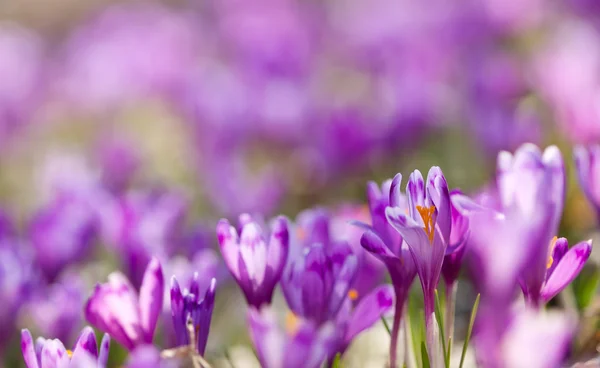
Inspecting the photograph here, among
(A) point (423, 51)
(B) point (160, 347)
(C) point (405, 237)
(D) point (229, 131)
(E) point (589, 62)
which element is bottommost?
(B) point (160, 347)

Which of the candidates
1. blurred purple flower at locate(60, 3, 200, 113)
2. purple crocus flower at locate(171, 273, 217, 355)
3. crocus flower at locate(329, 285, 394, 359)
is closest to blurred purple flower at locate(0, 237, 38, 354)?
purple crocus flower at locate(171, 273, 217, 355)

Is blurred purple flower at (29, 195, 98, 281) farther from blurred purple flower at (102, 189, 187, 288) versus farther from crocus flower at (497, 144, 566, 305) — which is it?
crocus flower at (497, 144, 566, 305)

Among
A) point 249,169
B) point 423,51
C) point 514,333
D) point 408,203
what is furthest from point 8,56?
point 514,333

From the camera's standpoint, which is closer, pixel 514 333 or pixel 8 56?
pixel 514 333

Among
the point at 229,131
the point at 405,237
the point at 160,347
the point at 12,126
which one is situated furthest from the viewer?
the point at 12,126

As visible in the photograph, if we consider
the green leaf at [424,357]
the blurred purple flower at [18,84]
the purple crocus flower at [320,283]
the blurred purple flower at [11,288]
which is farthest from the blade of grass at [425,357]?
the blurred purple flower at [18,84]

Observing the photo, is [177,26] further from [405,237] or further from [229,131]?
[405,237]

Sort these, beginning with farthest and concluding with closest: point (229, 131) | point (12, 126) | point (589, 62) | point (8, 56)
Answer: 1. point (8, 56)
2. point (12, 126)
3. point (229, 131)
4. point (589, 62)
